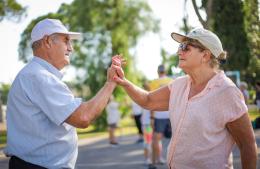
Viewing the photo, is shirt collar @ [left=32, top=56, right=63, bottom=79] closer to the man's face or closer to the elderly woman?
the man's face

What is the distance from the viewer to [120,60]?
448 centimetres

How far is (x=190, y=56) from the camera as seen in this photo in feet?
13.5

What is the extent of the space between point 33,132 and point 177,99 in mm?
1183

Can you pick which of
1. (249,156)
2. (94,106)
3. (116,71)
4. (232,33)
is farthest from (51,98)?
(232,33)

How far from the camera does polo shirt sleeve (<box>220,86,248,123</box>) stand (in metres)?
3.82

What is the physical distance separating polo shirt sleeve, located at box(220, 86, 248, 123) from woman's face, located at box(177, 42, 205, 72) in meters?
0.37

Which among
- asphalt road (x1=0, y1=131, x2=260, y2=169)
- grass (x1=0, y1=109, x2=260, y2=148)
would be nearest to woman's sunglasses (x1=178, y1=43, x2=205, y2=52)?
asphalt road (x1=0, y1=131, x2=260, y2=169)

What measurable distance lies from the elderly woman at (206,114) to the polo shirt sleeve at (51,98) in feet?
2.89

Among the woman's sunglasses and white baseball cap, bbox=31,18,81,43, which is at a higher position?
white baseball cap, bbox=31,18,81,43

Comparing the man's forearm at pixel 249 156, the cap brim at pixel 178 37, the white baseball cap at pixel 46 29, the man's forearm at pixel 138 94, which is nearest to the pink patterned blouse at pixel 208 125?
the man's forearm at pixel 249 156

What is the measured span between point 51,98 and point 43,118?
0.16m

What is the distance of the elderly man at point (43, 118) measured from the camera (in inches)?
140

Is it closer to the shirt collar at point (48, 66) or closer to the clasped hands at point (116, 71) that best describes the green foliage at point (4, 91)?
the clasped hands at point (116, 71)

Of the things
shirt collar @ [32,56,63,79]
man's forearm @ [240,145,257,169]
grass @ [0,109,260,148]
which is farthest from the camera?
grass @ [0,109,260,148]
